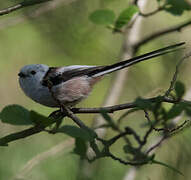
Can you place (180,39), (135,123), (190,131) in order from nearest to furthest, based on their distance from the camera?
(190,131) < (135,123) < (180,39)

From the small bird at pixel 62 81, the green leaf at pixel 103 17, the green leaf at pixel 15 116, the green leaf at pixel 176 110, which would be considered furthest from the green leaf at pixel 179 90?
the small bird at pixel 62 81

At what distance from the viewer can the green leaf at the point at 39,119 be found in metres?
1.51

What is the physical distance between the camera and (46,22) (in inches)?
210

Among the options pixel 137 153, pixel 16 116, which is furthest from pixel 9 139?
pixel 137 153

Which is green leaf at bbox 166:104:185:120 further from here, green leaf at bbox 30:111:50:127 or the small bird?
the small bird

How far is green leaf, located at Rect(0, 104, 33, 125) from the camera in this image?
1504mm

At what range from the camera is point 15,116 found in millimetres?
1522

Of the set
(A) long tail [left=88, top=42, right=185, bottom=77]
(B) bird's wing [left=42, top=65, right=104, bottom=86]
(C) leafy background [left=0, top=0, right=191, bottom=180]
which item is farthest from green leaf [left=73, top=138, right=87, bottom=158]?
(B) bird's wing [left=42, top=65, right=104, bottom=86]

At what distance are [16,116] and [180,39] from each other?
3.78 metres

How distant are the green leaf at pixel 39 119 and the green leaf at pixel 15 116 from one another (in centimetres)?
2

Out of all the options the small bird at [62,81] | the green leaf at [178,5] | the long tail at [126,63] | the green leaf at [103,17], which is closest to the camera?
the long tail at [126,63]

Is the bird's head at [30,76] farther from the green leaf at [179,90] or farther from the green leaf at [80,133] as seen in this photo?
the green leaf at [80,133]

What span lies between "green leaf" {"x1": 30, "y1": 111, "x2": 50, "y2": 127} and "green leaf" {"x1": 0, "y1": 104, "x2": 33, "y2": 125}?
2cm

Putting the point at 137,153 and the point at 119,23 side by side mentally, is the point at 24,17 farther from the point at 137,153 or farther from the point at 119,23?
the point at 137,153
